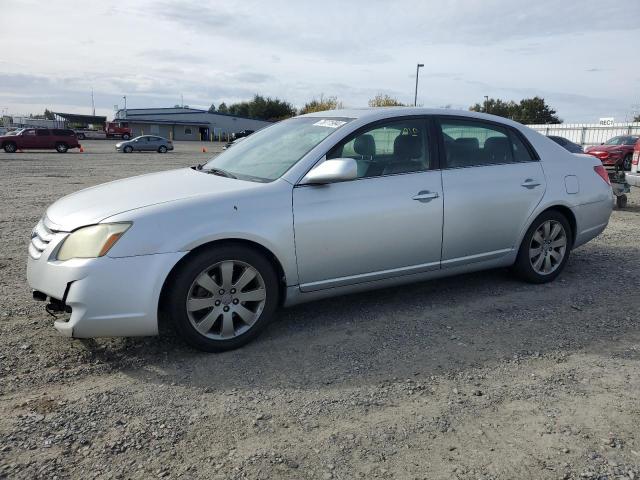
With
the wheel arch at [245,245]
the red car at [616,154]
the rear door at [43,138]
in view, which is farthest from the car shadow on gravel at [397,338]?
the rear door at [43,138]

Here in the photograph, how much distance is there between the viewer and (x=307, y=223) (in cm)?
382

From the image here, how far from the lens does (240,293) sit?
145 inches

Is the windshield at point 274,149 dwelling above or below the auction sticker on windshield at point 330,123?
below

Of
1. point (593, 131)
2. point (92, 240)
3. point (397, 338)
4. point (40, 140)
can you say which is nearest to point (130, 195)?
point (92, 240)

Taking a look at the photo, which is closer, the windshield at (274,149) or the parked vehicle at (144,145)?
the windshield at (274,149)

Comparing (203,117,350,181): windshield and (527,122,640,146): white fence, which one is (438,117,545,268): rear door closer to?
(203,117,350,181): windshield

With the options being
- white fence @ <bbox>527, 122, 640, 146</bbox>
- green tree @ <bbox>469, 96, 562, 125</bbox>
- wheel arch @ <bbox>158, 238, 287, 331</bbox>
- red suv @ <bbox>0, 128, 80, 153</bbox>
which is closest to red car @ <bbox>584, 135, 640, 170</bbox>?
white fence @ <bbox>527, 122, 640, 146</bbox>

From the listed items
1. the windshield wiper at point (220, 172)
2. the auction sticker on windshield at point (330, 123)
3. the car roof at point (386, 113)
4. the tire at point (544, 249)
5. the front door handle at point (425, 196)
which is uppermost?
the car roof at point (386, 113)

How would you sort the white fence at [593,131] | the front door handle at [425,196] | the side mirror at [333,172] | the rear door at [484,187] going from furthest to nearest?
1. the white fence at [593,131]
2. the rear door at [484,187]
3. the front door handle at [425,196]
4. the side mirror at [333,172]

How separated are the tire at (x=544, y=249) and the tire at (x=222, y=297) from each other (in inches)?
102

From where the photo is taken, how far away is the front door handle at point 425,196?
427cm

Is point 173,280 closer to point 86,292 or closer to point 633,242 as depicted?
point 86,292

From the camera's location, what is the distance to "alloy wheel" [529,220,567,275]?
5.11 m

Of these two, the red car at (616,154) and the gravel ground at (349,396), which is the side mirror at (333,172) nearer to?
the gravel ground at (349,396)
